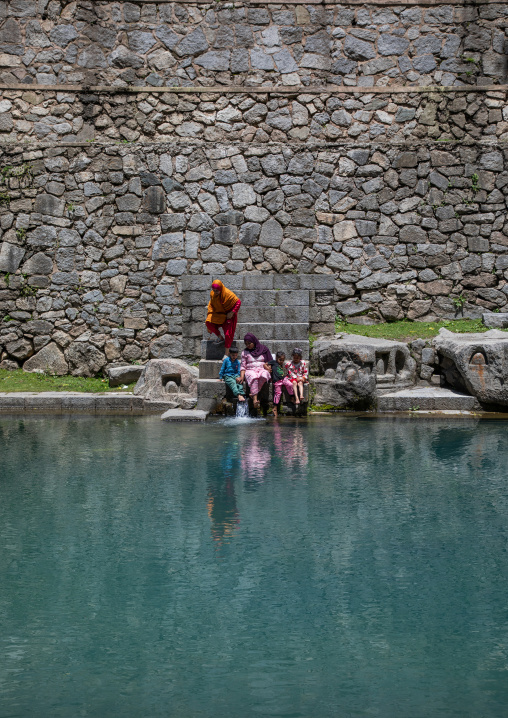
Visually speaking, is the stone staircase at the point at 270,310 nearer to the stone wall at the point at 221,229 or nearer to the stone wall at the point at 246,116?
the stone wall at the point at 221,229

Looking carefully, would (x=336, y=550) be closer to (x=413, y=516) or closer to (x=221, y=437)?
(x=413, y=516)

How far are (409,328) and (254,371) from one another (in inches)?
130

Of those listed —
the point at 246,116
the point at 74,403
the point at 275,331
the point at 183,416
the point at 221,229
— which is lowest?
the point at 183,416

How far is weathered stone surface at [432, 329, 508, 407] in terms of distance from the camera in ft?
34.6

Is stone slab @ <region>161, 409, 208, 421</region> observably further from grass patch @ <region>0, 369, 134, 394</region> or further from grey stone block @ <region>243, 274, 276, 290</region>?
grey stone block @ <region>243, 274, 276, 290</region>

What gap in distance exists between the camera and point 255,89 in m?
13.8

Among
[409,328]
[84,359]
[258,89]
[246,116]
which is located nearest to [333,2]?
[258,89]

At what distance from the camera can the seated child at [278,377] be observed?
10969mm

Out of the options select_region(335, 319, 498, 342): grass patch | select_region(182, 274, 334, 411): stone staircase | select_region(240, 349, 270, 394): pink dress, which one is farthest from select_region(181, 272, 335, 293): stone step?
select_region(240, 349, 270, 394): pink dress

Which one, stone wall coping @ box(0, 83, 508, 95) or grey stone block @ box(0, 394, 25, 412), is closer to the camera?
grey stone block @ box(0, 394, 25, 412)

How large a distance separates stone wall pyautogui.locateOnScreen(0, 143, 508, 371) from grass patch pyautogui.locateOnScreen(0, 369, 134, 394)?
489 mm

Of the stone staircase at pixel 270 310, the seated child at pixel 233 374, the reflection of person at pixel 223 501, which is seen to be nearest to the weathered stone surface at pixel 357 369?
the stone staircase at pixel 270 310

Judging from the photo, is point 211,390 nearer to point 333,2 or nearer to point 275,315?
point 275,315

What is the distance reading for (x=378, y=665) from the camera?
362 centimetres
